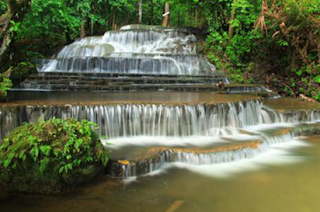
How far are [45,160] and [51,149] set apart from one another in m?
0.17

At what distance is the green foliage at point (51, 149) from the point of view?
3818 millimetres

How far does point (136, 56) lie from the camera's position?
1289 centimetres

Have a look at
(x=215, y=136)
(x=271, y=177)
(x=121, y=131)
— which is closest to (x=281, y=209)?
(x=271, y=177)

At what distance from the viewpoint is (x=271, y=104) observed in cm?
909

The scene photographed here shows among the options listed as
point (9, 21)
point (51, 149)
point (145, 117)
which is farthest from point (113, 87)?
point (51, 149)

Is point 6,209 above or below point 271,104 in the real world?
below

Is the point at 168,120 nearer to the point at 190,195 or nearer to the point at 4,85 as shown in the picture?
the point at 190,195

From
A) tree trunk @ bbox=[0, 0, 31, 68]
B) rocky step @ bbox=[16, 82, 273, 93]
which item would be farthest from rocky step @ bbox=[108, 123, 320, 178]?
tree trunk @ bbox=[0, 0, 31, 68]

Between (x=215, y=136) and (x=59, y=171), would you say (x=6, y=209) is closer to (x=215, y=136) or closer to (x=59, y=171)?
(x=59, y=171)

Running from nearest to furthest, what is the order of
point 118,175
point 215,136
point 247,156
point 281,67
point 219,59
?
1. point 118,175
2. point 247,156
3. point 215,136
4. point 281,67
5. point 219,59

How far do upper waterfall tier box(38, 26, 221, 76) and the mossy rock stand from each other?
25.9 feet

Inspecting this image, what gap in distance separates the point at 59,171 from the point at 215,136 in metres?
3.75

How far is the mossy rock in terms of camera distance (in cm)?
383

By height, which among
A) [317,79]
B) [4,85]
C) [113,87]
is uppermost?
[317,79]
